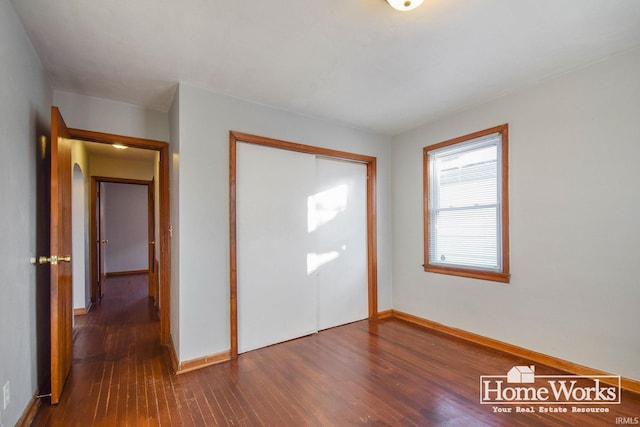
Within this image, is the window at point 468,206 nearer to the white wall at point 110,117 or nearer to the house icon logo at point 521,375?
the house icon logo at point 521,375

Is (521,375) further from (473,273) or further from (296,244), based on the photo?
(296,244)

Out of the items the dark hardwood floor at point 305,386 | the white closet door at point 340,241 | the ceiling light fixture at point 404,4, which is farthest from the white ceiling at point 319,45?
the dark hardwood floor at point 305,386

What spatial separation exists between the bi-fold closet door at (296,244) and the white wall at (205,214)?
0.63 ft

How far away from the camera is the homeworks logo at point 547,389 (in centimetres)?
210

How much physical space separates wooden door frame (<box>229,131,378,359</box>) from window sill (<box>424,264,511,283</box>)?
74 cm

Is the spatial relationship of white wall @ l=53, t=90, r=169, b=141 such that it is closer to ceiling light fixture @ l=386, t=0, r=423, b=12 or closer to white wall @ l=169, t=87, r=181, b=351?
white wall @ l=169, t=87, r=181, b=351

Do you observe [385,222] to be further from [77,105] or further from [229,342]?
[77,105]

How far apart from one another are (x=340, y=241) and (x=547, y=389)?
2.36 m

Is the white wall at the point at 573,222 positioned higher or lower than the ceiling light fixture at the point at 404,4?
lower

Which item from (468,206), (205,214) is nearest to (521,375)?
(468,206)

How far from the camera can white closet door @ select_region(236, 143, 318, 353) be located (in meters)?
2.99

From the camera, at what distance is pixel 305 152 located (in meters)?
3.43

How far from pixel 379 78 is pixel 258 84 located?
3.60 ft

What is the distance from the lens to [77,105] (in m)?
2.80
